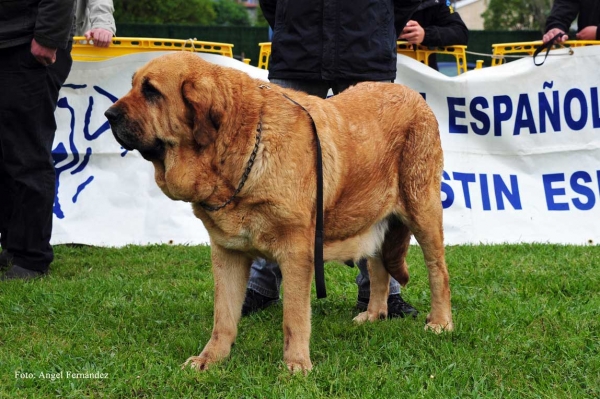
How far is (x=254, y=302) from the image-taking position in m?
5.10

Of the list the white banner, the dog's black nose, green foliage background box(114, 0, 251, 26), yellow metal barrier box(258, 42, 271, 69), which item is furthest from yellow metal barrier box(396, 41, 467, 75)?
green foliage background box(114, 0, 251, 26)

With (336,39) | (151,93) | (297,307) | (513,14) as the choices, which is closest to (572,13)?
(336,39)

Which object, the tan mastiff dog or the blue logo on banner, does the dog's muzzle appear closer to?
the tan mastiff dog

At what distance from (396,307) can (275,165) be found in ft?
5.93

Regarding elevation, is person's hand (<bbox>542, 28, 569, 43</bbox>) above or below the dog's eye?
below

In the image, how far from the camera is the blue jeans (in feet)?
16.6

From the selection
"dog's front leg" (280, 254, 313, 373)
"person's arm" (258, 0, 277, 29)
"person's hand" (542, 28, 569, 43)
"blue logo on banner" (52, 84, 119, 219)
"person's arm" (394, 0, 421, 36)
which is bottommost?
"blue logo on banner" (52, 84, 119, 219)

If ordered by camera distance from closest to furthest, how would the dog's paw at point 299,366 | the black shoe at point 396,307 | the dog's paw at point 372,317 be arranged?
the dog's paw at point 299,366 < the dog's paw at point 372,317 < the black shoe at point 396,307

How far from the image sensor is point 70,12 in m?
5.55


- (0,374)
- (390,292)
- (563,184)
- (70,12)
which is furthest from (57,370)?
(563,184)

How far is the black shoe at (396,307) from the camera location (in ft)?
16.5

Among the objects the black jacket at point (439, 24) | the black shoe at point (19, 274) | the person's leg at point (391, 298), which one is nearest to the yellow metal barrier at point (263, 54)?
the black jacket at point (439, 24)

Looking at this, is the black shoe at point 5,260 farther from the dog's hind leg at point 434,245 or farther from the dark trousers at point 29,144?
the dog's hind leg at point 434,245

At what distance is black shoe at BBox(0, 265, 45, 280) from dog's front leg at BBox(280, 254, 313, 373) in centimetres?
272
